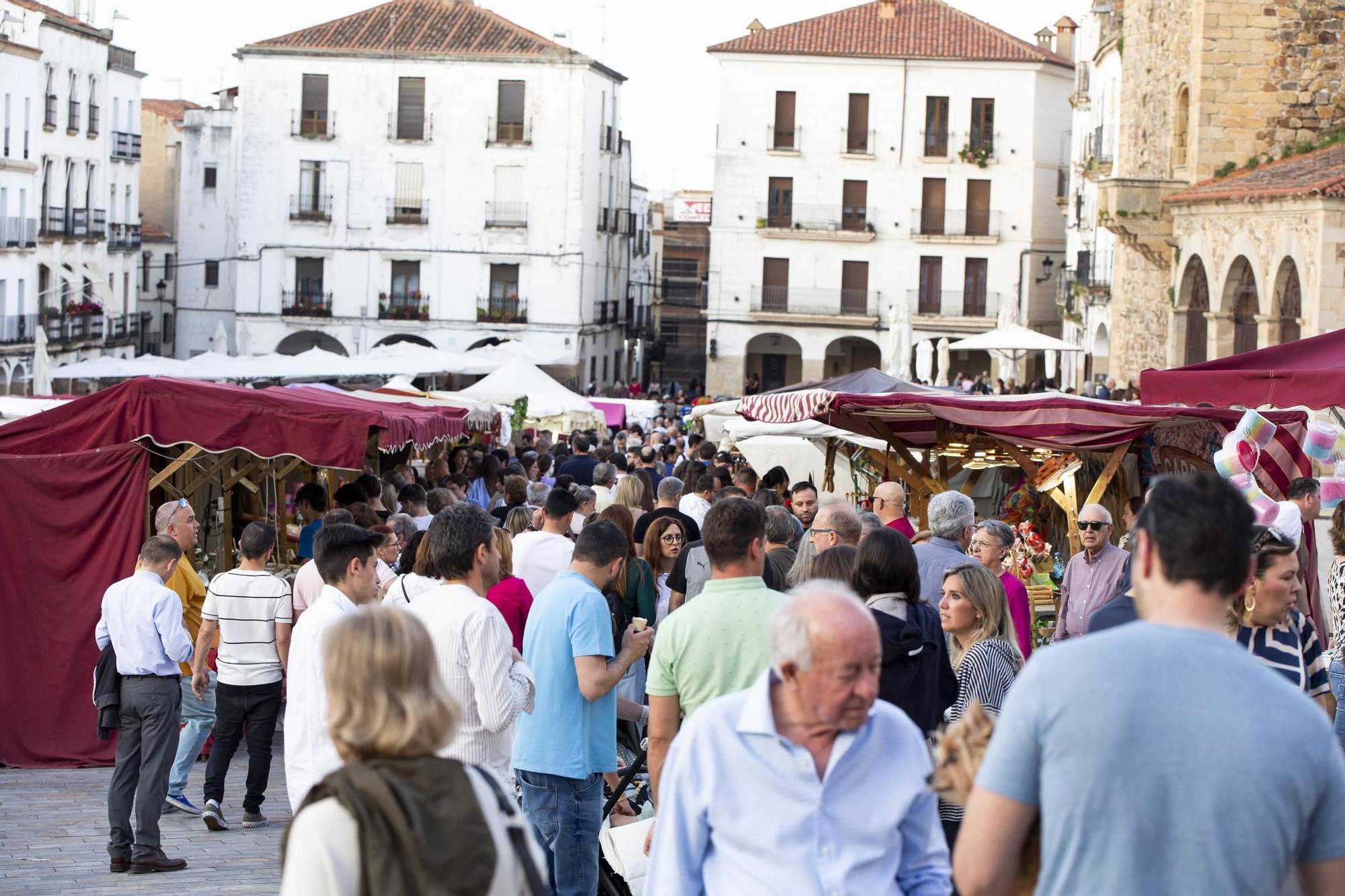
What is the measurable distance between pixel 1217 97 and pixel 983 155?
2374 centimetres

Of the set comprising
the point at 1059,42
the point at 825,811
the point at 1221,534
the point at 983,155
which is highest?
the point at 1059,42

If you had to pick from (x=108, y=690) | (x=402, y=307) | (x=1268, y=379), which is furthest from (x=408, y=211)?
(x=108, y=690)

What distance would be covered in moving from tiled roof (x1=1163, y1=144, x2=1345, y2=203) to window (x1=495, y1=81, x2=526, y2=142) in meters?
26.2

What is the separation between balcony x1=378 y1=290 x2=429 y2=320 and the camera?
47.7 m

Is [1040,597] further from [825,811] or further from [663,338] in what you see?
[663,338]

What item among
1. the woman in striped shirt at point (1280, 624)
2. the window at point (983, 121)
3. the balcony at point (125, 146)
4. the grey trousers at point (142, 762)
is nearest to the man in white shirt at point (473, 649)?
the woman in striped shirt at point (1280, 624)

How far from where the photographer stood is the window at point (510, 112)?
47.6 m

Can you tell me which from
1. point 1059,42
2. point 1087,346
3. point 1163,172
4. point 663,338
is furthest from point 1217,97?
point 663,338

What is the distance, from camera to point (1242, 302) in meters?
23.3

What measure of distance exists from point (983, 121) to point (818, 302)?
7.27 m

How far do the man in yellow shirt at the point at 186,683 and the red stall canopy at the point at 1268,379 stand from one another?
5.79 metres

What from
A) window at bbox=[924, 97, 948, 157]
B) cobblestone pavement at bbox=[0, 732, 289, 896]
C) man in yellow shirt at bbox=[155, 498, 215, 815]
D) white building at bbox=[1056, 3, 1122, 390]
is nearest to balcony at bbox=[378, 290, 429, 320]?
window at bbox=[924, 97, 948, 157]

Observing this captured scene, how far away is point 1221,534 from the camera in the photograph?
290 centimetres

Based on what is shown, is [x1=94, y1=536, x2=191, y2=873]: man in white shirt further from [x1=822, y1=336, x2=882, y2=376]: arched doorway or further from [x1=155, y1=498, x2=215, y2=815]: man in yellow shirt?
[x1=822, y1=336, x2=882, y2=376]: arched doorway
